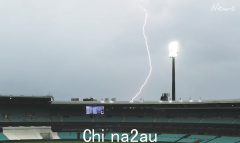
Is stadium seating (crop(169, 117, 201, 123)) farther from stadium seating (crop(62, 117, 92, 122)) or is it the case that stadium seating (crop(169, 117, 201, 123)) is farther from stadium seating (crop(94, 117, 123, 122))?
stadium seating (crop(62, 117, 92, 122))

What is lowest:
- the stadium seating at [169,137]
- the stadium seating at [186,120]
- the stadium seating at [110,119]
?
the stadium seating at [169,137]

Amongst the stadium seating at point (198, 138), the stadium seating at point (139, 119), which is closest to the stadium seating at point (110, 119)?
the stadium seating at point (139, 119)

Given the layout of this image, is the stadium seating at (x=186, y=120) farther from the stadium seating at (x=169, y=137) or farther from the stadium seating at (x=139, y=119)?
the stadium seating at (x=139, y=119)

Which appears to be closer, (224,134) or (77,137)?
(224,134)

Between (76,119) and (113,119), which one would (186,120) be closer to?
(113,119)

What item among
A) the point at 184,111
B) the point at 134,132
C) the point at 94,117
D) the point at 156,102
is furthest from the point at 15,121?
the point at 184,111

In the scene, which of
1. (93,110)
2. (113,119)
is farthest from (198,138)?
(93,110)

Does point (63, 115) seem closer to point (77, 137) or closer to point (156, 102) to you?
point (77, 137)

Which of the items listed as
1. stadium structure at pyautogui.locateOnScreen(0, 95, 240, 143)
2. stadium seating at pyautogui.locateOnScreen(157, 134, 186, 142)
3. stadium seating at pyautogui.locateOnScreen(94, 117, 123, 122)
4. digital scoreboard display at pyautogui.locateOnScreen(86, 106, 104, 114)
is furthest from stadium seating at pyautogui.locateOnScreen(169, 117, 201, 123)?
digital scoreboard display at pyautogui.locateOnScreen(86, 106, 104, 114)
